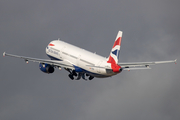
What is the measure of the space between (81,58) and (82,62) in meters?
1.05

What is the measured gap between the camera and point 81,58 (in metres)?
124

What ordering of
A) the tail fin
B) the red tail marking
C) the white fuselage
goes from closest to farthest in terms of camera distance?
the tail fin, the red tail marking, the white fuselage

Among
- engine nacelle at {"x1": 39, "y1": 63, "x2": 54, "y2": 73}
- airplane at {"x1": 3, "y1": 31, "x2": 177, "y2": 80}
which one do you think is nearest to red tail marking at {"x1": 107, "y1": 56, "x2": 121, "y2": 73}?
airplane at {"x1": 3, "y1": 31, "x2": 177, "y2": 80}

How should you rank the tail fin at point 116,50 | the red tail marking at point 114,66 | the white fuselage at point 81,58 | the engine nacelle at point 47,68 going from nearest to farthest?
the tail fin at point 116,50
the red tail marking at point 114,66
the white fuselage at point 81,58
the engine nacelle at point 47,68

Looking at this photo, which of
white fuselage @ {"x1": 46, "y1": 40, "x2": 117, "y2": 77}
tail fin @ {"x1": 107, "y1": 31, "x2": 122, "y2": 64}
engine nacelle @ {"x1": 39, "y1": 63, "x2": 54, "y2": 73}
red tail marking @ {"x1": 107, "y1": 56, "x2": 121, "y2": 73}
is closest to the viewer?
tail fin @ {"x1": 107, "y1": 31, "x2": 122, "y2": 64}

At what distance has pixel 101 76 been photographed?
119 m

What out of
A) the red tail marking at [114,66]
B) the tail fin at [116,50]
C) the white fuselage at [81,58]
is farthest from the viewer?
the white fuselage at [81,58]

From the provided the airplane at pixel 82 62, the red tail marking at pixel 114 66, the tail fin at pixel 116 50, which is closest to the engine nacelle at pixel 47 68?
the airplane at pixel 82 62

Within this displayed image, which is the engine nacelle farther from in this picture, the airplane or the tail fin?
the tail fin

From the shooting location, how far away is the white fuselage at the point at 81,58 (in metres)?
117

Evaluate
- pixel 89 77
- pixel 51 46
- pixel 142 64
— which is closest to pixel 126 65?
pixel 142 64

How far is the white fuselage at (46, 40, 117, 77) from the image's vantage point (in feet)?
385

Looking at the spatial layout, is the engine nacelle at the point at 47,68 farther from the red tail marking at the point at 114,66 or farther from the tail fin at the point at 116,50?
the tail fin at the point at 116,50

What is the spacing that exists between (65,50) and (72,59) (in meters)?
4.04
